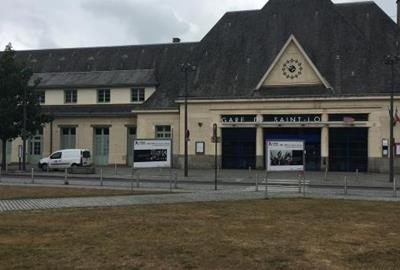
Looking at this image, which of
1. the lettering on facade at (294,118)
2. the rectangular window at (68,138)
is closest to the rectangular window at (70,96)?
the rectangular window at (68,138)

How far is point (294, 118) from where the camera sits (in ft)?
159

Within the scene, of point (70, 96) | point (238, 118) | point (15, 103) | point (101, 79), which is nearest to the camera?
point (15, 103)

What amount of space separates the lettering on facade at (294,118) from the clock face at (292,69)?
11.0 feet

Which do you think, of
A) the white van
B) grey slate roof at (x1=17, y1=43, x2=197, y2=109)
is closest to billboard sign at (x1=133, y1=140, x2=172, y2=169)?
A: the white van

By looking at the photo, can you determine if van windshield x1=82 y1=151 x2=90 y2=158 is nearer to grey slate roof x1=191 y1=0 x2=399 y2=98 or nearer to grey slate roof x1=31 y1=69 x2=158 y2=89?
grey slate roof x1=191 y1=0 x2=399 y2=98

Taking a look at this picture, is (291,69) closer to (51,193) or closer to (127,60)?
(127,60)

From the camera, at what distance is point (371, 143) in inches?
1816

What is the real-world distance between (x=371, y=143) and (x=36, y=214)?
34549 mm

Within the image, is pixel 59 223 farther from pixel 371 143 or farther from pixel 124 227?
pixel 371 143

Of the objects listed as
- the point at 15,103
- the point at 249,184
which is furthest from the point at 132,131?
the point at 249,184

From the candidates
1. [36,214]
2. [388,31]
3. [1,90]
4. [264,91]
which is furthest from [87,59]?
[36,214]

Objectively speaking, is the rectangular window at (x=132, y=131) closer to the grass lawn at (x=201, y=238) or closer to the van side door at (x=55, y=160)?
the van side door at (x=55, y=160)

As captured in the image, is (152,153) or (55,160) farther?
(55,160)

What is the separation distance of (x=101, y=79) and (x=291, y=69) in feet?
64.9
